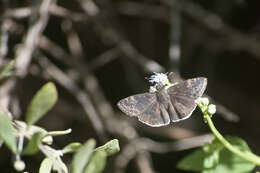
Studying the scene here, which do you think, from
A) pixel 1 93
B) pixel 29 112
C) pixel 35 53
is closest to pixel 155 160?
pixel 35 53

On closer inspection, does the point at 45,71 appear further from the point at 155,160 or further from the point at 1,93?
the point at 155,160

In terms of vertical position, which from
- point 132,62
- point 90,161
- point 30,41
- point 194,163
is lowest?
point 132,62

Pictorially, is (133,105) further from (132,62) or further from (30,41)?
(132,62)

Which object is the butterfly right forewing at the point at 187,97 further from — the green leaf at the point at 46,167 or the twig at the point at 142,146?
the twig at the point at 142,146

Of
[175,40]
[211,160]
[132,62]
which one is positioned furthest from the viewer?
[132,62]

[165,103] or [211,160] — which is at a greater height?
[165,103]

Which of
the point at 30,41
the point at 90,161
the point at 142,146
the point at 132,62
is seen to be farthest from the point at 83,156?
the point at 132,62
